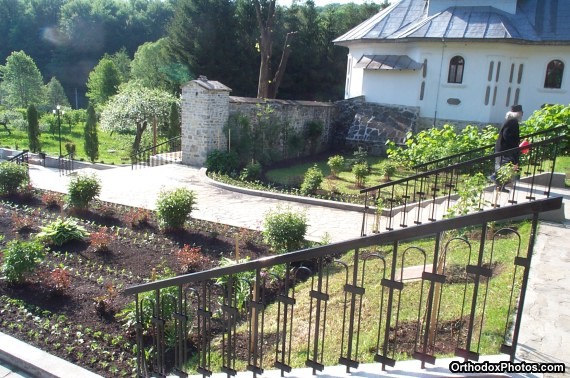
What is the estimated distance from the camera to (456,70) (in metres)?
20.1

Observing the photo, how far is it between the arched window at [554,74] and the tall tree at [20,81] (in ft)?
124

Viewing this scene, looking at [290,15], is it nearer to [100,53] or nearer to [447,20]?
[447,20]

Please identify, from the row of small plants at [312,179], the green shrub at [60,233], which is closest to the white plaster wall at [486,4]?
the row of small plants at [312,179]

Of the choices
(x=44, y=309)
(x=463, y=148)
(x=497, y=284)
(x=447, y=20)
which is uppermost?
(x=447, y=20)

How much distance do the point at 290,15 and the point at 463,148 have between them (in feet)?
79.2

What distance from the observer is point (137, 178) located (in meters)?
14.1

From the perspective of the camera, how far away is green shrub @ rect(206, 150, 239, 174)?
49.2 feet

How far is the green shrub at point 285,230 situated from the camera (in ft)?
25.2

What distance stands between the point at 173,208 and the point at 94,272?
1.99 meters

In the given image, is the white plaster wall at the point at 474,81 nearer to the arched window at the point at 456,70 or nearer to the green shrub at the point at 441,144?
the arched window at the point at 456,70

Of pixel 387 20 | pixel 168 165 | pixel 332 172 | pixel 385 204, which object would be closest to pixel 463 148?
pixel 385 204

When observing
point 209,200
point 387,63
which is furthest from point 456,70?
point 209,200

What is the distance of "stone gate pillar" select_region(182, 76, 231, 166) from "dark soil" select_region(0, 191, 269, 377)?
222 inches

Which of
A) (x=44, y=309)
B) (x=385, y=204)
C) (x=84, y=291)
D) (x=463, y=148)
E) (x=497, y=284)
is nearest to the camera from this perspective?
(x=497, y=284)
